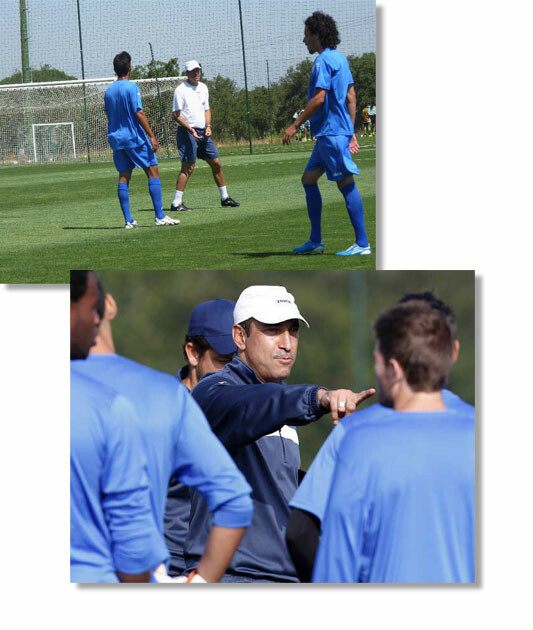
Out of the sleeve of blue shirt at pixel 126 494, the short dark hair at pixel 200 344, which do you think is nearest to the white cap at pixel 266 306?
the short dark hair at pixel 200 344

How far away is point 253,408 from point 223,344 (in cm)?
69

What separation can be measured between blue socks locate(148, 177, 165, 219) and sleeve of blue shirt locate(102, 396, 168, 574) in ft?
12.2

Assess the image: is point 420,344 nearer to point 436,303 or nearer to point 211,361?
point 436,303

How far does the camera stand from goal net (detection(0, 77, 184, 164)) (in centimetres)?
707

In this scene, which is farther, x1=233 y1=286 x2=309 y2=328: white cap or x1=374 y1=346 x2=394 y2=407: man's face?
x1=233 y1=286 x2=309 y2=328: white cap

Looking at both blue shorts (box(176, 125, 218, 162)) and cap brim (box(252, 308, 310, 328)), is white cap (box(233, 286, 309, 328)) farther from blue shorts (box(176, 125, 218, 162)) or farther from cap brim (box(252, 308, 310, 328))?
blue shorts (box(176, 125, 218, 162))

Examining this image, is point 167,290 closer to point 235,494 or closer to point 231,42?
point 235,494

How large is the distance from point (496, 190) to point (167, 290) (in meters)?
1.74

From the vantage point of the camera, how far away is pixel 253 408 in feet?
11.7

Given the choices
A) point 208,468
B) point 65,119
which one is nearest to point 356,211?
point 208,468

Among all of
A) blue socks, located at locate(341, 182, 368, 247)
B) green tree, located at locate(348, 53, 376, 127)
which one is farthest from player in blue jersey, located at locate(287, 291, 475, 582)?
green tree, located at locate(348, 53, 376, 127)

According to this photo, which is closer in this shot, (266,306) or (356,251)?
(266,306)

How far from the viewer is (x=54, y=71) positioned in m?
7.33

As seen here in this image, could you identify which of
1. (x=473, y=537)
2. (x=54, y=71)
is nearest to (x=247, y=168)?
(x=54, y=71)
